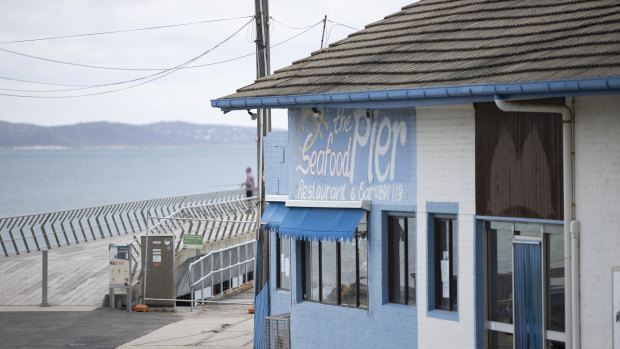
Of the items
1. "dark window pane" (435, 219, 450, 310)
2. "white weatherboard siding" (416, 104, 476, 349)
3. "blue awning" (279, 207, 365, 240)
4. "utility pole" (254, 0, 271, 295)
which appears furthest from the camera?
"utility pole" (254, 0, 271, 295)

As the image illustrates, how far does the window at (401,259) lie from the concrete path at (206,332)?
170 inches

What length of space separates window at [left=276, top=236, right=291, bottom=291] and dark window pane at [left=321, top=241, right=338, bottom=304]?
1.49m

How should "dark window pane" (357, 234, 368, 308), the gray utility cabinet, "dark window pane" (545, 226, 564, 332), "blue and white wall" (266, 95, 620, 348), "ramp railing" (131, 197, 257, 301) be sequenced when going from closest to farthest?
1. "blue and white wall" (266, 95, 620, 348)
2. "dark window pane" (545, 226, 564, 332)
3. "dark window pane" (357, 234, 368, 308)
4. the gray utility cabinet
5. "ramp railing" (131, 197, 257, 301)

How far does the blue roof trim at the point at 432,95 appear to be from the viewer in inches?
374

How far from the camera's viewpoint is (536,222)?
11.1 meters

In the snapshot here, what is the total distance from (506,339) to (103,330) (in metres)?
9.68

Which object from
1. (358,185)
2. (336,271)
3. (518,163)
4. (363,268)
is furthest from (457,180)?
(336,271)

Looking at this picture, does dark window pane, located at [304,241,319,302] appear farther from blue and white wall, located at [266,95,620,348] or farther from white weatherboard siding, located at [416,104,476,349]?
white weatherboard siding, located at [416,104,476,349]

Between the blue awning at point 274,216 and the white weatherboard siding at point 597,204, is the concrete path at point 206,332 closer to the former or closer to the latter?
the blue awning at point 274,216

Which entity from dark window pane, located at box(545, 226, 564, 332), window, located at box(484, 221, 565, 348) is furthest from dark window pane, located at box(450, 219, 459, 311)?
dark window pane, located at box(545, 226, 564, 332)

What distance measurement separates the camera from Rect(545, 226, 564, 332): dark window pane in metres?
11.0

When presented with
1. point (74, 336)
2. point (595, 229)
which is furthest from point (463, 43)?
point (74, 336)

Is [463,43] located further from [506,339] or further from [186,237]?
[186,237]

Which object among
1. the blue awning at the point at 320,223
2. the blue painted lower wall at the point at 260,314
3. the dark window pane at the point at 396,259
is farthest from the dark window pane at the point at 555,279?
the blue painted lower wall at the point at 260,314
